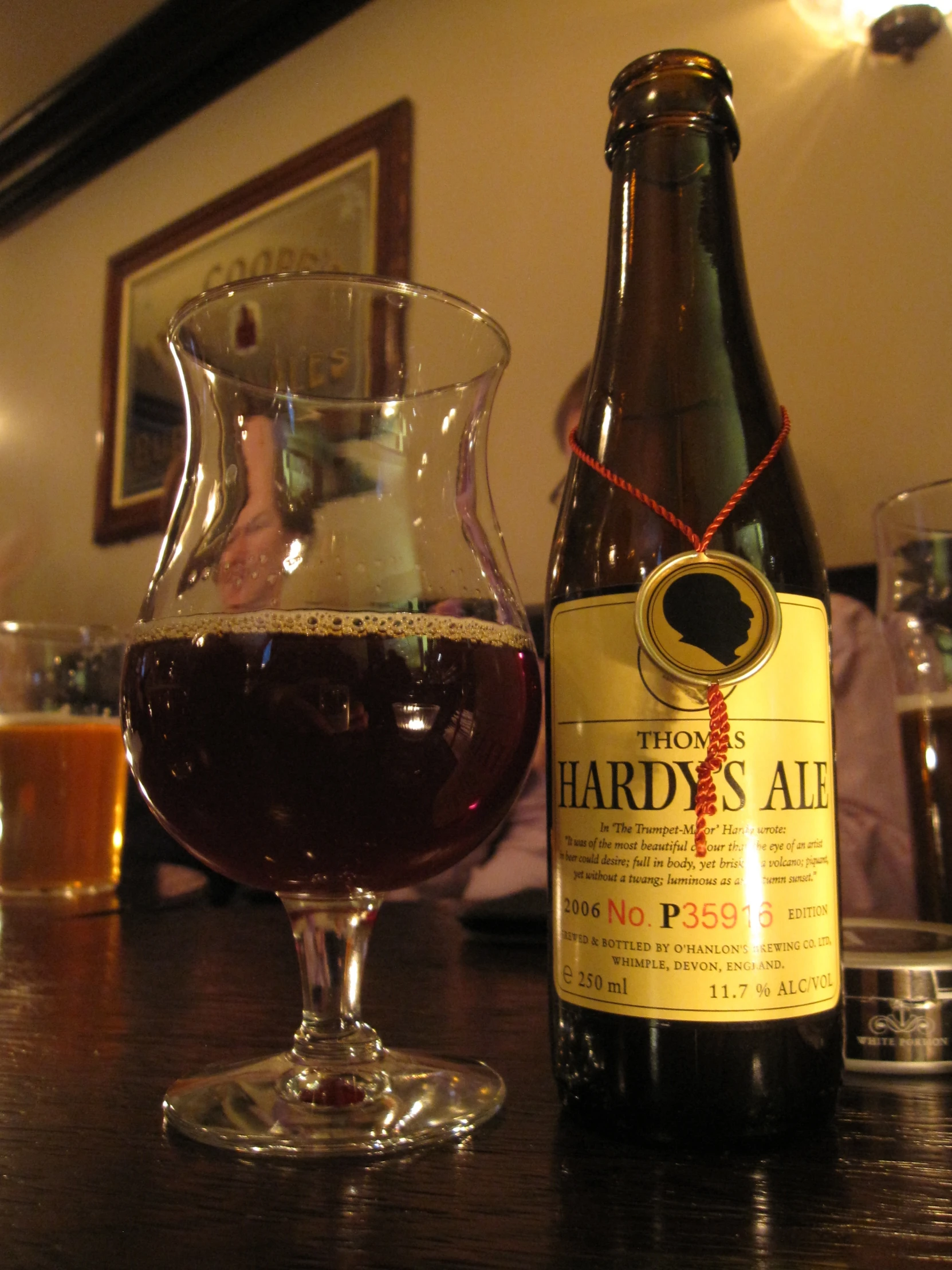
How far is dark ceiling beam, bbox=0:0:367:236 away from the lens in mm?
2713

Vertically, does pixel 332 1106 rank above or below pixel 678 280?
below

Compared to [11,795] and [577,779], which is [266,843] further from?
[11,795]

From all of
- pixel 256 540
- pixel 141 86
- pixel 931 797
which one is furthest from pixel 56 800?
pixel 141 86

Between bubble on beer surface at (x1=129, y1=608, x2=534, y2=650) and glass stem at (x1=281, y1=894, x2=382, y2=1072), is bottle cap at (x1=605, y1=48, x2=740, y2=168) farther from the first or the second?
glass stem at (x1=281, y1=894, x2=382, y2=1072)

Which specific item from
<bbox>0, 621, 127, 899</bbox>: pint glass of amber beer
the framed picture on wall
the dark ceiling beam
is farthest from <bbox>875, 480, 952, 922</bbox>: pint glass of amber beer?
the dark ceiling beam

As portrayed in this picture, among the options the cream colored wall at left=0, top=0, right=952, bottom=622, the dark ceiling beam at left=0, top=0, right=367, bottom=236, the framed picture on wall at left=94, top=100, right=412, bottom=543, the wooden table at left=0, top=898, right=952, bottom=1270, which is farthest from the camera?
the dark ceiling beam at left=0, top=0, right=367, bottom=236

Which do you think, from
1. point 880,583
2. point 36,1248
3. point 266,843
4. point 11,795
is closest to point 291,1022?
point 266,843

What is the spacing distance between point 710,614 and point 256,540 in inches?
9.3

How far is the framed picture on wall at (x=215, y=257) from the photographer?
2.47 metres

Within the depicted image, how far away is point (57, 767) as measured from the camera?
1336mm

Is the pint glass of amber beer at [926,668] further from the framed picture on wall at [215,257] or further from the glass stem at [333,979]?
the framed picture on wall at [215,257]

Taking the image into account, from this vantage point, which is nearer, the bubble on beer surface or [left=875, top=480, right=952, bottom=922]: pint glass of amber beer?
the bubble on beer surface

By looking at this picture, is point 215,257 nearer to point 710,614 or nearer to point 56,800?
point 56,800

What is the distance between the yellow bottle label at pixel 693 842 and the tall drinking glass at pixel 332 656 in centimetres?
6
